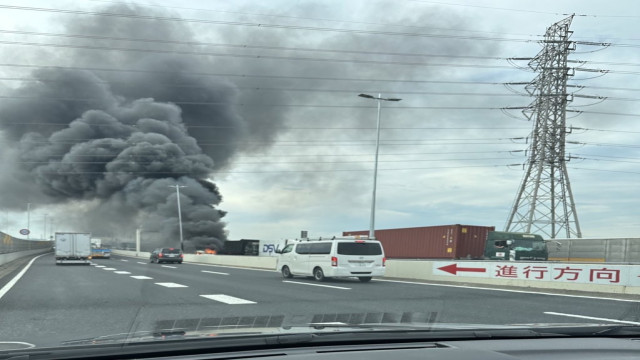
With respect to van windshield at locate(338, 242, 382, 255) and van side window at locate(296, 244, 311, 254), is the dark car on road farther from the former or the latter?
van windshield at locate(338, 242, 382, 255)

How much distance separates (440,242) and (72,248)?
2597 centimetres

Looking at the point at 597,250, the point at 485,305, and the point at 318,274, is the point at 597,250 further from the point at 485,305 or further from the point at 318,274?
the point at 485,305

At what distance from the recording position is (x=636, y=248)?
104 feet

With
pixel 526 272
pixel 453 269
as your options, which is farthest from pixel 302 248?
pixel 526 272

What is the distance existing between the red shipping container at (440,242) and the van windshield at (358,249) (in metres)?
14.9

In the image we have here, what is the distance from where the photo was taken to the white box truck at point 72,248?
41312mm

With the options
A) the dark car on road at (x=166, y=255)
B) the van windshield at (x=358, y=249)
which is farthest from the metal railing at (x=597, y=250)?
the dark car on road at (x=166, y=255)

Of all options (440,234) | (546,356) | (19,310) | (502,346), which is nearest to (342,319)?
(502,346)

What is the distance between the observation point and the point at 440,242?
1496 inches

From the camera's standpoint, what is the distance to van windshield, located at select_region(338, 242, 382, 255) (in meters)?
22.3

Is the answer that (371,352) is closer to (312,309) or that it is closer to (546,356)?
(546,356)

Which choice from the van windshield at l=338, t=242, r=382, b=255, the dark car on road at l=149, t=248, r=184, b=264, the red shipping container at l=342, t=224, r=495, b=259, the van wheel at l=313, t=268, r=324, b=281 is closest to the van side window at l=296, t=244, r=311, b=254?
the van wheel at l=313, t=268, r=324, b=281

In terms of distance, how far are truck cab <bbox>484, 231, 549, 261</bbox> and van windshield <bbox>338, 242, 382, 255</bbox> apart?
13836 mm

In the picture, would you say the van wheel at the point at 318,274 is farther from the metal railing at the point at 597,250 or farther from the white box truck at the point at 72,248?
the white box truck at the point at 72,248
